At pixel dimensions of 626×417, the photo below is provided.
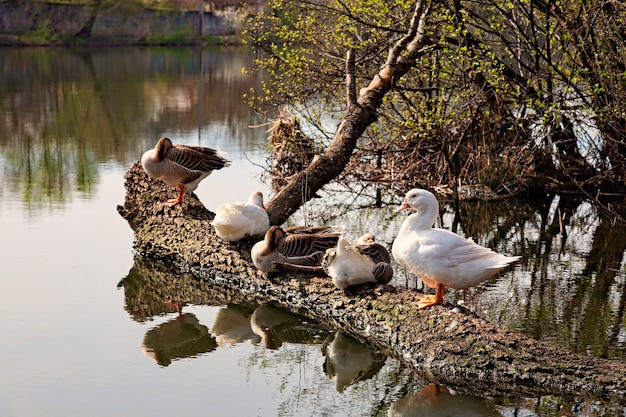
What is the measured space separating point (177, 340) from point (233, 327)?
24.8 inches

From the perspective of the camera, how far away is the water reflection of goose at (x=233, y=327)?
931 cm

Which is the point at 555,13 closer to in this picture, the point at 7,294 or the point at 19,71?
the point at 7,294

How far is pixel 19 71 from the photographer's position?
37938 millimetres

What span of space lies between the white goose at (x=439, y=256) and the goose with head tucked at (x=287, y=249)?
1.66m

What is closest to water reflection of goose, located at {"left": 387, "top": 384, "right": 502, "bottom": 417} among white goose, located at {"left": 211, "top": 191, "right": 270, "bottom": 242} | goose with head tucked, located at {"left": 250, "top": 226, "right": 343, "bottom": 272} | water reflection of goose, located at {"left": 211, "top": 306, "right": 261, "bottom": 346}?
water reflection of goose, located at {"left": 211, "top": 306, "right": 261, "bottom": 346}

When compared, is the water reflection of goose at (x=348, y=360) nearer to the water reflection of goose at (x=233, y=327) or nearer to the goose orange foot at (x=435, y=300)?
the goose orange foot at (x=435, y=300)

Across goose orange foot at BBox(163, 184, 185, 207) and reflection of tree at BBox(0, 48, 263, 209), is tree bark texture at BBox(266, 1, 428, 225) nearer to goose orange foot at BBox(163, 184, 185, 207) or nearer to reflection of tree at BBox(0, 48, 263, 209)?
goose orange foot at BBox(163, 184, 185, 207)

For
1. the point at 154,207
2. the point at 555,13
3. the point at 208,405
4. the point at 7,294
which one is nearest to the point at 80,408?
the point at 208,405

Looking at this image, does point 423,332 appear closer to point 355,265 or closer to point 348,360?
point 348,360

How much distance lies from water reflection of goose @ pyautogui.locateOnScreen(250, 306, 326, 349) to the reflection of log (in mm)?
148

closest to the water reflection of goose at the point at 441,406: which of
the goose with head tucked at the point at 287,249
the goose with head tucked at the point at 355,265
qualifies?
the goose with head tucked at the point at 355,265

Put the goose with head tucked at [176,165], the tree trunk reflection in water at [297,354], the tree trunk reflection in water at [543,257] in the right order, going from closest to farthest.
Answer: the tree trunk reflection in water at [297,354], the tree trunk reflection in water at [543,257], the goose with head tucked at [176,165]

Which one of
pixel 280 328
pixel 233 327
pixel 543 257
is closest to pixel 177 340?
pixel 233 327

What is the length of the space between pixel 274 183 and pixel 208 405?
920 centimetres
